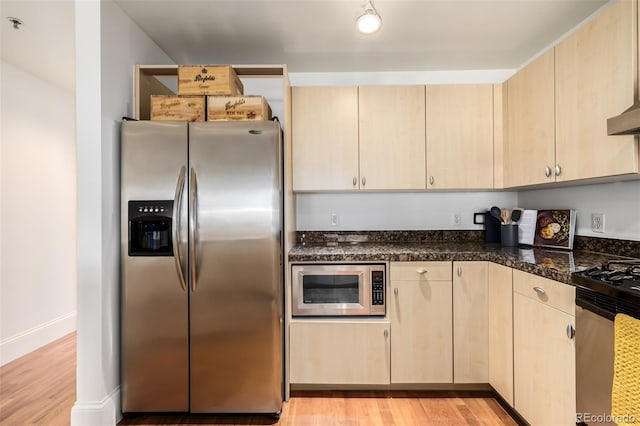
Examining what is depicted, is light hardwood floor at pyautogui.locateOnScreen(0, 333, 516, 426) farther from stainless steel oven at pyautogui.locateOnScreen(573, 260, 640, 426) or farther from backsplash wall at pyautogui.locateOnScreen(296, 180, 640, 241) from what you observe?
backsplash wall at pyautogui.locateOnScreen(296, 180, 640, 241)

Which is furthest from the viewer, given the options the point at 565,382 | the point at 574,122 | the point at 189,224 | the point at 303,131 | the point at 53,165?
the point at 53,165

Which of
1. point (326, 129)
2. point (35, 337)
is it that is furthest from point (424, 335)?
point (35, 337)

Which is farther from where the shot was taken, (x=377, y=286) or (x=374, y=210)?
(x=374, y=210)

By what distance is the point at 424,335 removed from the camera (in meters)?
2.22

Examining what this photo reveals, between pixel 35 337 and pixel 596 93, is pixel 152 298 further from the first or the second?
pixel 596 93

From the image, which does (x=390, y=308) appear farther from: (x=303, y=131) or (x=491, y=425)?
(x=303, y=131)

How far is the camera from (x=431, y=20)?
216 centimetres

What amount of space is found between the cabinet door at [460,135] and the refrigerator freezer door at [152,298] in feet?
5.78

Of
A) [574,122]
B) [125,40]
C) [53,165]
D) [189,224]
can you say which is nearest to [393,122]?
[574,122]

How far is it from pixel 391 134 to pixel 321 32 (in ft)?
2.84

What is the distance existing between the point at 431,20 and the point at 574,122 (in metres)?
1.04

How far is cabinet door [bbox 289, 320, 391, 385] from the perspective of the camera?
222 centimetres

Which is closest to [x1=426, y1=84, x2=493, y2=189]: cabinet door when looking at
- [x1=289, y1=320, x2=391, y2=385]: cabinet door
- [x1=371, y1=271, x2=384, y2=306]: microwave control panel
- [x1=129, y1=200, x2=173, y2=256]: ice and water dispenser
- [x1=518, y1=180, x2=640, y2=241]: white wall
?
[x1=518, y1=180, x2=640, y2=241]: white wall

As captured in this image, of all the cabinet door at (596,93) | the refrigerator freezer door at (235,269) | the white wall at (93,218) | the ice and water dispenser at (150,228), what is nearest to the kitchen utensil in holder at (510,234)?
the cabinet door at (596,93)
